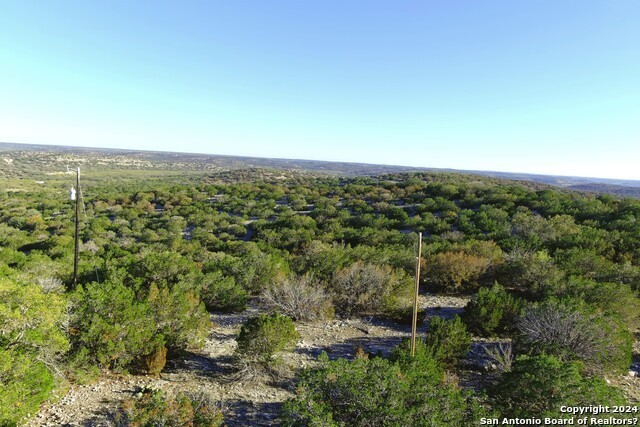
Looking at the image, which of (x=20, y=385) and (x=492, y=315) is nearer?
(x=20, y=385)

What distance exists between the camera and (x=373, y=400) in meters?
4.75

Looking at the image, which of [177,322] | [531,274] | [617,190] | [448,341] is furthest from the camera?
[617,190]

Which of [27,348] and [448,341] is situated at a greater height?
[27,348]

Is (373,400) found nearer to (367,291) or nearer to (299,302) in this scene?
(299,302)

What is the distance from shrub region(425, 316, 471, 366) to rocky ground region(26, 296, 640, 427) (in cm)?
39

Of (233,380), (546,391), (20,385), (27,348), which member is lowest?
(233,380)

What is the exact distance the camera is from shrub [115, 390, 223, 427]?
4797 millimetres

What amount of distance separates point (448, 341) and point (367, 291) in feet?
12.4

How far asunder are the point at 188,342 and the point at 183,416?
3.31m

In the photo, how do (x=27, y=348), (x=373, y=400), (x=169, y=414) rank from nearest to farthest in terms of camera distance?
(x=373, y=400)
(x=169, y=414)
(x=27, y=348)

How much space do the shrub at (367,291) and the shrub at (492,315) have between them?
2032mm

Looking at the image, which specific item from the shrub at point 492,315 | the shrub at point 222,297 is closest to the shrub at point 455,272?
the shrub at point 492,315

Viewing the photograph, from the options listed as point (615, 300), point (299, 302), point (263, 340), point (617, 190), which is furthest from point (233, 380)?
point (617, 190)

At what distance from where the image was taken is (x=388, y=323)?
34.8ft
